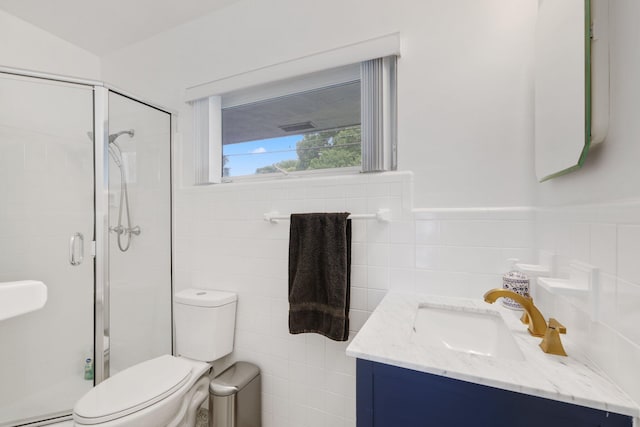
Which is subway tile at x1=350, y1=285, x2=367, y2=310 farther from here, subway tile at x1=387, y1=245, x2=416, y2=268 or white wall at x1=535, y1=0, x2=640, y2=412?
white wall at x1=535, y1=0, x2=640, y2=412

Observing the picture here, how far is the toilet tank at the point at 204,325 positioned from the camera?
4.91 ft

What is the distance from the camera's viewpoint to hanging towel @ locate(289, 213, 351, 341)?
1247 millimetres

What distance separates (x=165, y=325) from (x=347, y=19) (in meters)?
2.11

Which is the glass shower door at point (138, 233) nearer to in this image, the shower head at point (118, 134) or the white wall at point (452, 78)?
the shower head at point (118, 134)

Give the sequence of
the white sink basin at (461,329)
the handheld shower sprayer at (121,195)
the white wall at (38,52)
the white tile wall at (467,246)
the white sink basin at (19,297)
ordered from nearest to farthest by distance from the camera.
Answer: the white sink basin at (19,297), the white sink basin at (461,329), the white tile wall at (467,246), the handheld shower sprayer at (121,195), the white wall at (38,52)

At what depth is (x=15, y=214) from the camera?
1.54 metres

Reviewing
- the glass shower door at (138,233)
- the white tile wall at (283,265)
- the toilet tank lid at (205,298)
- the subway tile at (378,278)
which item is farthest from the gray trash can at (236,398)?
the subway tile at (378,278)

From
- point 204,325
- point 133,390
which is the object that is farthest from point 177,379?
point 204,325

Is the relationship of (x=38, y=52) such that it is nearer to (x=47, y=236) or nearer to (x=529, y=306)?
(x=47, y=236)

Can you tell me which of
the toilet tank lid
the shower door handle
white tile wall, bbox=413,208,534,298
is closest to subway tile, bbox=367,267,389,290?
white tile wall, bbox=413,208,534,298

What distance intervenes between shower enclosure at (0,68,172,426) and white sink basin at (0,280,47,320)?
1453mm

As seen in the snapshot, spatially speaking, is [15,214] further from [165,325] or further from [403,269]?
[403,269]

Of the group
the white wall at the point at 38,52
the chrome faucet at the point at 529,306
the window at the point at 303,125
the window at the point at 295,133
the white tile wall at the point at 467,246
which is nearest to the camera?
the chrome faucet at the point at 529,306

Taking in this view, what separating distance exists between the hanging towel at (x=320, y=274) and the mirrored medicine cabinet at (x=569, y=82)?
776mm
